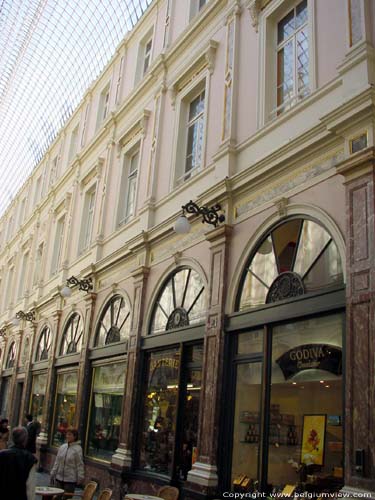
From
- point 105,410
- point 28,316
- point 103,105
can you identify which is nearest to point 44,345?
point 28,316

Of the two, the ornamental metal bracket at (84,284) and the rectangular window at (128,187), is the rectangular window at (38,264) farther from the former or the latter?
the rectangular window at (128,187)

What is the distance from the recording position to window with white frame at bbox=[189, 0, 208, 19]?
44.0 ft

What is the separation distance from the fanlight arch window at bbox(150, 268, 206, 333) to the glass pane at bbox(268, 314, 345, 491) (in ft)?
8.35

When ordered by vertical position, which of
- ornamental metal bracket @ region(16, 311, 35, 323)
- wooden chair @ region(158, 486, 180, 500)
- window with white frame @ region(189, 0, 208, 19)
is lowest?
wooden chair @ region(158, 486, 180, 500)

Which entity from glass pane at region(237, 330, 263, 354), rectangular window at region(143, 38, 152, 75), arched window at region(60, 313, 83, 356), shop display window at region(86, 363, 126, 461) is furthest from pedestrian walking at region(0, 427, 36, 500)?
rectangular window at region(143, 38, 152, 75)

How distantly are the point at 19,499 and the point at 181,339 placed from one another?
541 centimetres

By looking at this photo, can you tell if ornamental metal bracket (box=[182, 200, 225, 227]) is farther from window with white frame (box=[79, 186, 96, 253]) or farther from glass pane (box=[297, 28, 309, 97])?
window with white frame (box=[79, 186, 96, 253])

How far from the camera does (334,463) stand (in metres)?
6.66

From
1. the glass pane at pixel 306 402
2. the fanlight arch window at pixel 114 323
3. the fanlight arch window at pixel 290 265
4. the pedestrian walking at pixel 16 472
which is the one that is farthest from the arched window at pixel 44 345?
the pedestrian walking at pixel 16 472

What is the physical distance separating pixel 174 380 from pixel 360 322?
507 cm

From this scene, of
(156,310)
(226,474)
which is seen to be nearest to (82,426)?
(156,310)

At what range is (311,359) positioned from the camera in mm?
7410

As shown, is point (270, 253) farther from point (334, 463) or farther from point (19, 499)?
point (19, 499)

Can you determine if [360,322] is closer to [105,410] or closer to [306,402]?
[306,402]
